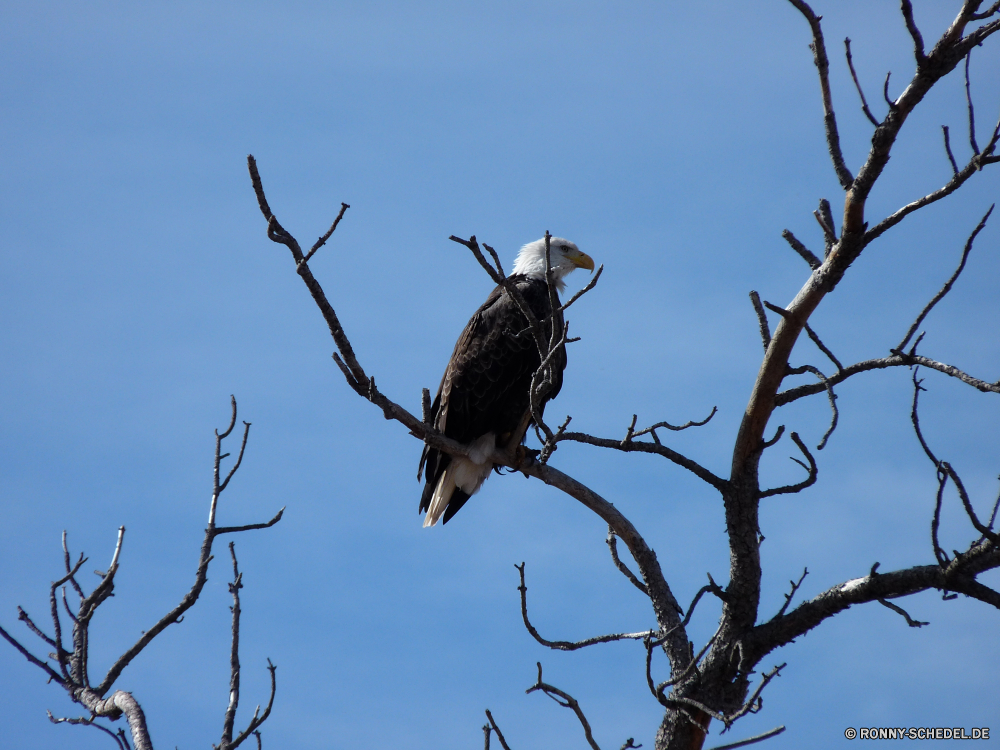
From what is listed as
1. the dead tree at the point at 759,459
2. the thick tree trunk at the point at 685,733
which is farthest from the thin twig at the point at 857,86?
the thick tree trunk at the point at 685,733

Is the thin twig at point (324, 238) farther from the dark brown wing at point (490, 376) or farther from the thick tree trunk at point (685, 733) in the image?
Result: the thick tree trunk at point (685, 733)

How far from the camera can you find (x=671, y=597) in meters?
4.09

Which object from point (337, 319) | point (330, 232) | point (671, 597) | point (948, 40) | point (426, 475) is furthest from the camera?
point (426, 475)

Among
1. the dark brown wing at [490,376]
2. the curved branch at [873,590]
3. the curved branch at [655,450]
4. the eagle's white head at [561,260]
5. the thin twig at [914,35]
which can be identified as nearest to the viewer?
the thin twig at [914,35]

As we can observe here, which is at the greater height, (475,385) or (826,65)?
(475,385)

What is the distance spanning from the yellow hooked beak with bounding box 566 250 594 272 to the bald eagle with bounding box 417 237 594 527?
0.99m

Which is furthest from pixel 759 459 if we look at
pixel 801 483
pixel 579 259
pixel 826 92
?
pixel 579 259

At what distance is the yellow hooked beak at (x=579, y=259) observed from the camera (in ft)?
21.0

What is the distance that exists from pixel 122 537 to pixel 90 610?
32 centimetres

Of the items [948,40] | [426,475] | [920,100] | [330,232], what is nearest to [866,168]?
[920,100]

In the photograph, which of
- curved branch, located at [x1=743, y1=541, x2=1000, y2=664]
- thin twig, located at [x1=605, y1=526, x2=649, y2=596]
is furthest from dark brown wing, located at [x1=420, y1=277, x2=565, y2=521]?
curved branch, located at [x1=743, y1=541, x2=1000, y2=664]

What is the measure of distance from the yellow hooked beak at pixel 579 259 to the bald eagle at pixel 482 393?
995mm

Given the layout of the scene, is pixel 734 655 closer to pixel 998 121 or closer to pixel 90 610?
pixel 998 121

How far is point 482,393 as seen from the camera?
5043 mm
